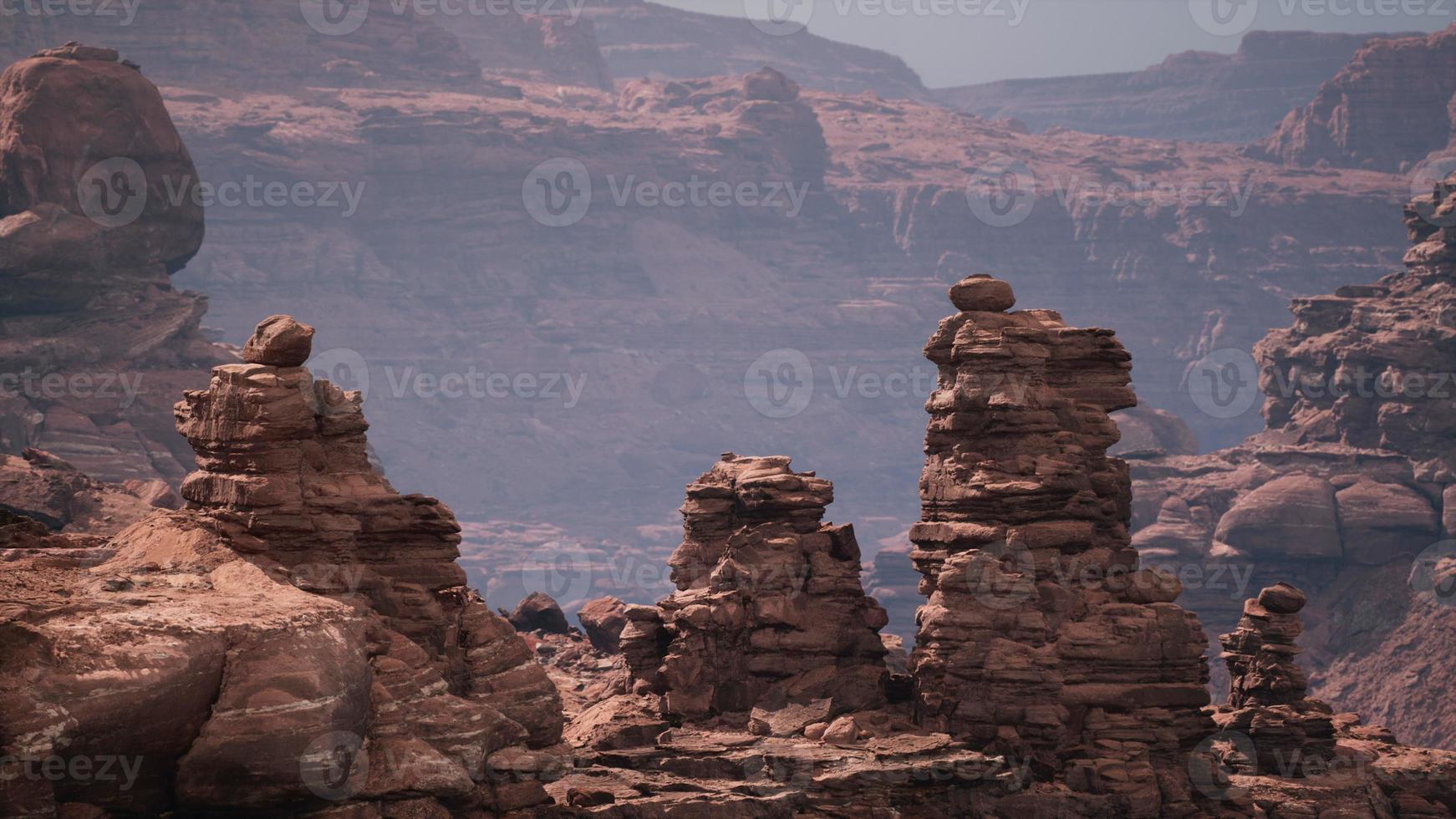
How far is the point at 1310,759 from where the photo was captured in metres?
66.8

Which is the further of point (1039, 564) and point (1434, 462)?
point (1434, 462)

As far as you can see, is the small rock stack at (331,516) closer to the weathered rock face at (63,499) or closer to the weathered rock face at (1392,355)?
the weathered rock face at (63,499)

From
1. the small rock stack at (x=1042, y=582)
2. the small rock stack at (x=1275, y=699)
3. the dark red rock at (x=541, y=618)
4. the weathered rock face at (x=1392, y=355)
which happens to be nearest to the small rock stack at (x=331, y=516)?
the small rock stack at (x=1042, y=582)

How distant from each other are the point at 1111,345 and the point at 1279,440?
122806 millimetres

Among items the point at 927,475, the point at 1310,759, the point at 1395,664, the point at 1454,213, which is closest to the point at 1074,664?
the point at 927,475

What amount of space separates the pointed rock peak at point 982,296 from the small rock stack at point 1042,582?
0.19 ft

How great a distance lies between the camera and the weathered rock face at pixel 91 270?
440 ft

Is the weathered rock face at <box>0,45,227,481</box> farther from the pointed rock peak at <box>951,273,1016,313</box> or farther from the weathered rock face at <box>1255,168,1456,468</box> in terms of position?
the weathered rock face at <box>1255,168,1456,468</box>

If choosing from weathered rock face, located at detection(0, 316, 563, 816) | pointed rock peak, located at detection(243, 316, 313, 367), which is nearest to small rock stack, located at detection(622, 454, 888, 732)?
weathered rock face, located at detection(0, 316, 563, 816)

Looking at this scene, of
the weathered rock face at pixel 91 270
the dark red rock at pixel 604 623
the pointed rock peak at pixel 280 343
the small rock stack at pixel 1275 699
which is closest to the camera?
the pointed rock peak at pixel 280 343

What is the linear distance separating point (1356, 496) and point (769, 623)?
4601 inches

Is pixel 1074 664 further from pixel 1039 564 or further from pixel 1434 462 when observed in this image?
pixel 1434 462

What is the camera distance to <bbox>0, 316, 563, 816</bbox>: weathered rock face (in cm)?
3906

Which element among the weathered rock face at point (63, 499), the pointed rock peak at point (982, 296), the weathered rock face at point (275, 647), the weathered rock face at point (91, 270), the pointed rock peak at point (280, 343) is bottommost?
the weathered rock face at point (275, 647)
